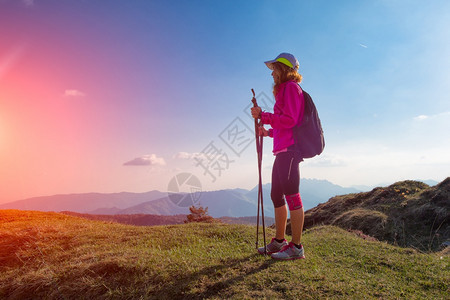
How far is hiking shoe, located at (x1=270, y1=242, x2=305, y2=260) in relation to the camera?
5.04 meters

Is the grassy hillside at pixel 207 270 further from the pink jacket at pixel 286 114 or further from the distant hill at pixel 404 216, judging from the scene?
the distant hill at pixel 404 216

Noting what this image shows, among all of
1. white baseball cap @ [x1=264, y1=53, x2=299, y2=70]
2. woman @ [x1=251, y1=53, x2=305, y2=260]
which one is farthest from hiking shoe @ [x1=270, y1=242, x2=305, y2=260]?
white baseball cap @ [x1=264, y1=53, x2=299, y2=70]

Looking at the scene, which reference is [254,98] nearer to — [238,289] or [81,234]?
[238,289]

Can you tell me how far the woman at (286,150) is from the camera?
5023 millimetres

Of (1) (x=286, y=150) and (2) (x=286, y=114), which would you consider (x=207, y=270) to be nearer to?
(1) (x=286, y=150)

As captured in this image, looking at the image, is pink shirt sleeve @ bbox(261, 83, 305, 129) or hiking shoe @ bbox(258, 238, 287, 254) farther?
hiking shoe @ bbox(258, 238, 287, 254)

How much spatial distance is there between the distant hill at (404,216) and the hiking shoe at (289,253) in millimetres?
7332

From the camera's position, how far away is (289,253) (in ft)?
16.8

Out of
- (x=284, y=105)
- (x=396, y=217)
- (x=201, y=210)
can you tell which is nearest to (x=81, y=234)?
(x=284, y=105)

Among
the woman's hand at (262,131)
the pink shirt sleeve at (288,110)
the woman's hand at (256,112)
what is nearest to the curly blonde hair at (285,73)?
the pink shirt sleeve at (288,110)

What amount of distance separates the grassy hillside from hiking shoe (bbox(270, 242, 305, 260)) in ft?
0.42

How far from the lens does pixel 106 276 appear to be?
15.6 ft

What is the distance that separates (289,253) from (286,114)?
2753 mm

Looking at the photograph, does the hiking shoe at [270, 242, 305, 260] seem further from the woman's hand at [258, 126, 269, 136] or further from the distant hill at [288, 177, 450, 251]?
the distant hill at [288, 177, 450, 251]
